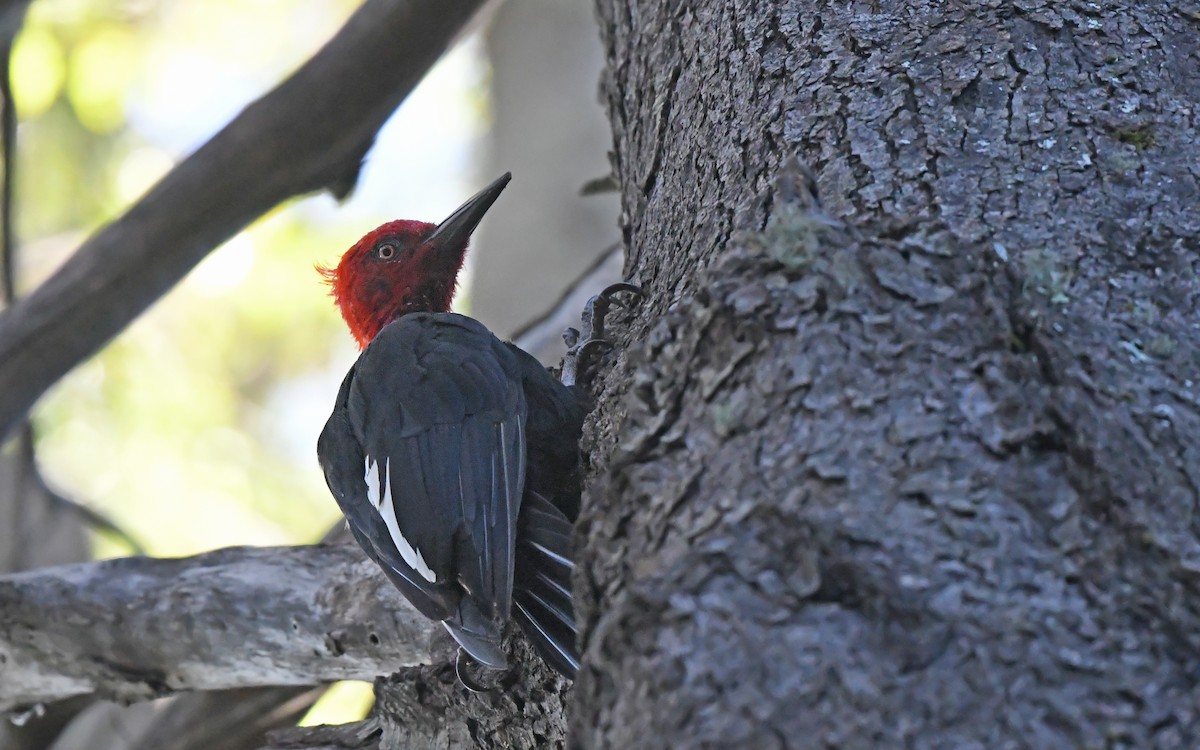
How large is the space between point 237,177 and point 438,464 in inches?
52.0

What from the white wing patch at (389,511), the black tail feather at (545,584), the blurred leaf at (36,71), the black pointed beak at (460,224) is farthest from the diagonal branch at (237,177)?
the blurred leaf at (36,71)

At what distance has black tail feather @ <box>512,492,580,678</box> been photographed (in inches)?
78.9

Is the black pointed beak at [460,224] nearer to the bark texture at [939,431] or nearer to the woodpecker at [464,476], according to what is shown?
the woodpecker at [464,476]

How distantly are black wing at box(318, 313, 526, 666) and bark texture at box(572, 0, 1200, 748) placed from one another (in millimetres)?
420

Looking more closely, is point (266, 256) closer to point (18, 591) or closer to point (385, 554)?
point (18, 591)

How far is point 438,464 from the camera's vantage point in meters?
2.37

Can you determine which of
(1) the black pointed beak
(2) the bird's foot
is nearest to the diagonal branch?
(1) the black pointed beak

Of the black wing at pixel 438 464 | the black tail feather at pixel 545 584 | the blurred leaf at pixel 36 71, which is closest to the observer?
the black tail feather at pixel 545 584

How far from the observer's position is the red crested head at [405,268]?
3.60 metres

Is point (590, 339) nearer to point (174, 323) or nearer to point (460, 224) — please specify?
point (460, 224)

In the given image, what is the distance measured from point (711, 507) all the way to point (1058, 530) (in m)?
0.34

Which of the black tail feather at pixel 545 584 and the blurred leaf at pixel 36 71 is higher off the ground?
the blurred leaf at pixel 36 71

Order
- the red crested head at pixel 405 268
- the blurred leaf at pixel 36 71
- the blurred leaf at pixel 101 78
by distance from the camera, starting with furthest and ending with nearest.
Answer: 1. the blurred leaf at pixel 101 78
2. the blurred leaf at pixel 36 71
3. the red crested head at pixel 405 268

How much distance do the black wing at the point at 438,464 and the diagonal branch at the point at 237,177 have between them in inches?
27.9
